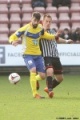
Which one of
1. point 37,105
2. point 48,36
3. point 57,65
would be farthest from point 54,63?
point 37,105

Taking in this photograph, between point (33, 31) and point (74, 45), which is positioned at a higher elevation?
point (33, 31)

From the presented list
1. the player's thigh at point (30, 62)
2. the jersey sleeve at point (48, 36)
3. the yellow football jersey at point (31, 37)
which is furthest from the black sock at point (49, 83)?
the jersey sleeve at point (48, 36)

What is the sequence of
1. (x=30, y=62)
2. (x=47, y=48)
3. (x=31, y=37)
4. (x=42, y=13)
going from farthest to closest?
(x=42, y=13) → (x=47, y=48) → (x=31, y=37) → (x=30, y=62)

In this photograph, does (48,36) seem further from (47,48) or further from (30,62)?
(30,62)

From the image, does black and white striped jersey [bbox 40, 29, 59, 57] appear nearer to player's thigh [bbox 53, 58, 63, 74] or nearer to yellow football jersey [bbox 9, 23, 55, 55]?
player's thigh [bbox 53, 58, 63, 74]

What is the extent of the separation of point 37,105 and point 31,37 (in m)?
2.46

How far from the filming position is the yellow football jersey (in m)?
13.0

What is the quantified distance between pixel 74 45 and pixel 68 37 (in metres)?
1.01

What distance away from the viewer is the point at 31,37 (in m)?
13.1

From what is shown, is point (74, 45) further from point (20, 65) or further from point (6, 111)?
point (6, 111)

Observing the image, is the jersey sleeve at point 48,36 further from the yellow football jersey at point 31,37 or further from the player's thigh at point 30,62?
the player's thigh at point 30,62

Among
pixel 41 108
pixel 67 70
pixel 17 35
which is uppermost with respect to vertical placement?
pixel 17 35

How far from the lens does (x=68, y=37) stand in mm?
21922

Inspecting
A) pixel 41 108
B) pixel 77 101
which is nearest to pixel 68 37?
pixel 77 101
